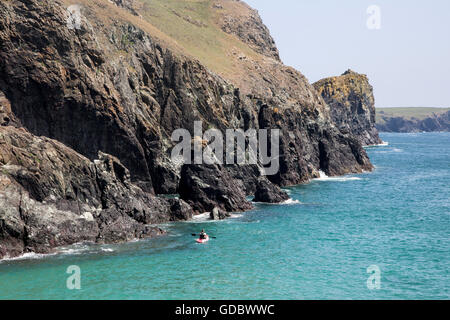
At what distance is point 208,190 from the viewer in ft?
243

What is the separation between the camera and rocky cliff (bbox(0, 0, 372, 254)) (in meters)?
53.8

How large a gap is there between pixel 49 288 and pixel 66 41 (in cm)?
4645

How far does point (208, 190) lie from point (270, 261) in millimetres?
27467

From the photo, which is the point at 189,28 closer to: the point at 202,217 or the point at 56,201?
the point at 202,217

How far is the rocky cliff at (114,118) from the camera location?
53.8 metres

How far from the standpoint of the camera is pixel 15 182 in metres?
50.7

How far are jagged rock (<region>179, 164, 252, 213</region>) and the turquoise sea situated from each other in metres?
4.08

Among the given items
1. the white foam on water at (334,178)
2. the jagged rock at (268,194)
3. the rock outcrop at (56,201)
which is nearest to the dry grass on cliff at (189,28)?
the white foam on water at (334,178)

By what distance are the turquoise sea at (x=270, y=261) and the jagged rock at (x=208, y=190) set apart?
4.08m

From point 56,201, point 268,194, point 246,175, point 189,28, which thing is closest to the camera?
point 56,201

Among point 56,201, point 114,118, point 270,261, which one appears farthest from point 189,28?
point 270,261

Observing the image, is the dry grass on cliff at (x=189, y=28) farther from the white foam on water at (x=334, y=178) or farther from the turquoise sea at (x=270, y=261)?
the turquoise sea at (x=270, y=261)

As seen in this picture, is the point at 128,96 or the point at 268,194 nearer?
the point at 128,96
